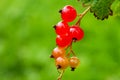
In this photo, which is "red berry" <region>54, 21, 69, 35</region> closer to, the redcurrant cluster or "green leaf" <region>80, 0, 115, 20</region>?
the redcurrant cluster

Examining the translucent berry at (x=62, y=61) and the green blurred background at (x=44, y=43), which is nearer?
the translucent berry at (x=62, y=61)

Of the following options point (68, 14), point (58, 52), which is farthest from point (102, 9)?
point (58, 52)

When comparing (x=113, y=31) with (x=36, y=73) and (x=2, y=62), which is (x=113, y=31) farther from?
(x=2, y=62)

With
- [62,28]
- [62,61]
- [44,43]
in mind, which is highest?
[62,28]

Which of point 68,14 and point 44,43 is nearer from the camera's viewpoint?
point 68,14

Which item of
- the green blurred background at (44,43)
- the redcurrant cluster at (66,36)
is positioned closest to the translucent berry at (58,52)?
the redcurrant cluster at (66,36)

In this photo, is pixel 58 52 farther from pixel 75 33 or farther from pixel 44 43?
pixel 44 43

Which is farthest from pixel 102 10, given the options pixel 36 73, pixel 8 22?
pixel 8 22

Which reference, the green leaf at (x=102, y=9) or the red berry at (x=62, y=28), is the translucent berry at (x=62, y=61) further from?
the green leaf at (x=102, y=9)
